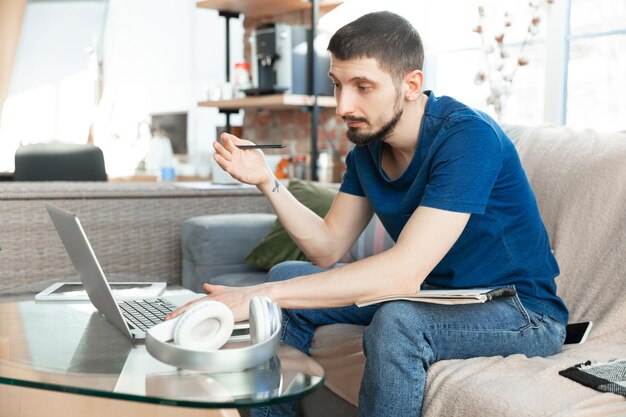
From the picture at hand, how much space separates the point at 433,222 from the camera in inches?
57.3

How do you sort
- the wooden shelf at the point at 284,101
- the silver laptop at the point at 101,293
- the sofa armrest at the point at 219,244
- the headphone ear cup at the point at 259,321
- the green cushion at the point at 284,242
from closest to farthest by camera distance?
A: the headphone ear cup at the point at 259,321
the silver laptop at the point at 101,293
the green cushion at the point at 284,242
the sofa armrest at the point at 219,244
the wooden shelf at the point at 284,101

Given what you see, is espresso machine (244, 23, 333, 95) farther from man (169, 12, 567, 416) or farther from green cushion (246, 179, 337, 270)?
man (169, 12, 567, 416)

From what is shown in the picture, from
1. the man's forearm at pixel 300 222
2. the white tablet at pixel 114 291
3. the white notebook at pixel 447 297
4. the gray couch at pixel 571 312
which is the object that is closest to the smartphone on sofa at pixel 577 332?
the gray couch at pixel 571 312

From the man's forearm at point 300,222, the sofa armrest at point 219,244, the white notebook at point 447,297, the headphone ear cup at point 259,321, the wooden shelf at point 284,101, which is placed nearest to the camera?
the headphone ear cup at point 259,321

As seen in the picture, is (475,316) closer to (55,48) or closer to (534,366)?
(534,366)

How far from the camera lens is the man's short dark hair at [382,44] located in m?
1.58

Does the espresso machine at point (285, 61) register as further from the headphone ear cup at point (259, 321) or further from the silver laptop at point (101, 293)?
the headphone ear cup at point (259, 321)

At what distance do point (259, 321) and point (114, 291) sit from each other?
2.53ft

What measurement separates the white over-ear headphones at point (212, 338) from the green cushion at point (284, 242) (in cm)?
136

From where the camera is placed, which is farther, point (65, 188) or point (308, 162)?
point (308, 162)

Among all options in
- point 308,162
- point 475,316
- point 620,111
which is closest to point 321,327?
point 475,316

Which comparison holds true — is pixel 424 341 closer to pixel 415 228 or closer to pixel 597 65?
pixel 415 228

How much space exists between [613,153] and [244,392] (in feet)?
4.17

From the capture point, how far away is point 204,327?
1107mm
